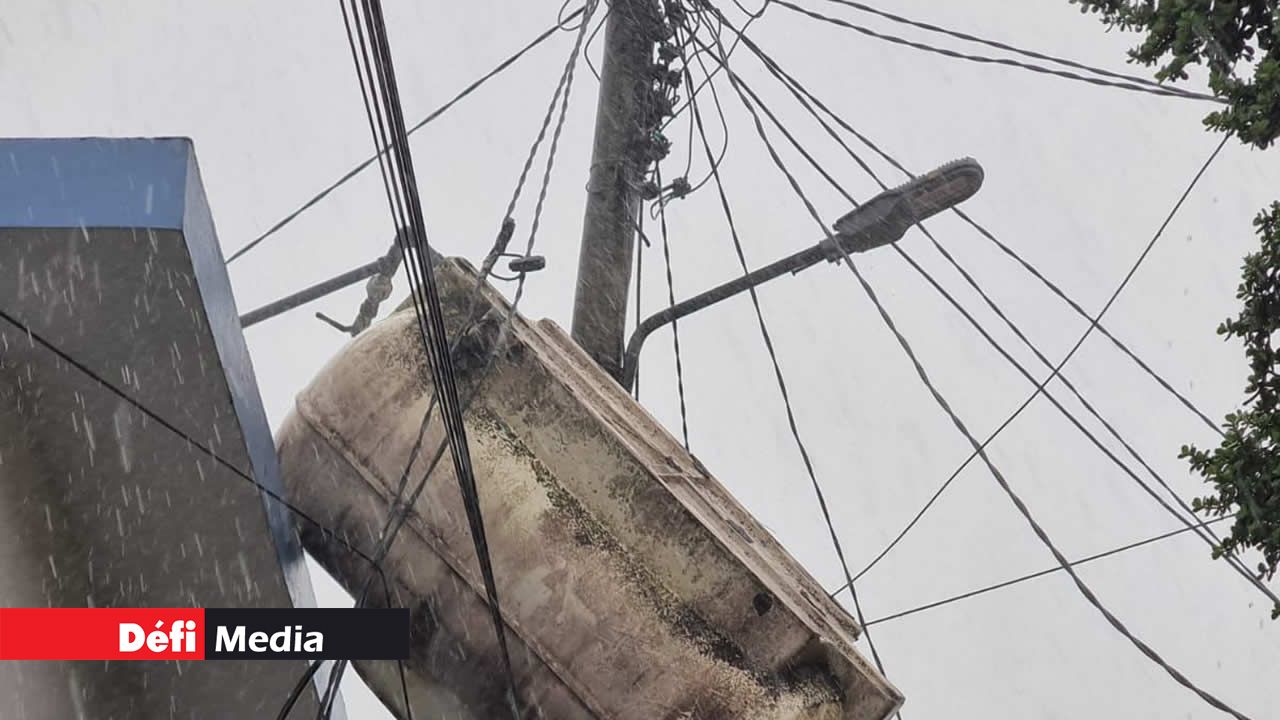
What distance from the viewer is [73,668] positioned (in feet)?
16.0

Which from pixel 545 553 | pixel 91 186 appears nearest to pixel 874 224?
pixel 545 553

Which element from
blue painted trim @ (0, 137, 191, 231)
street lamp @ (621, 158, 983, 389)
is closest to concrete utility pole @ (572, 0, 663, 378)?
street lamp @ (621, 158, 983, 389)

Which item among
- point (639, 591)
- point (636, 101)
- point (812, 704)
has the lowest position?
point (812, 704)

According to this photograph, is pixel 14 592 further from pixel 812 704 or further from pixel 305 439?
pixel 812 704

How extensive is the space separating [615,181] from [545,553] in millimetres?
2769

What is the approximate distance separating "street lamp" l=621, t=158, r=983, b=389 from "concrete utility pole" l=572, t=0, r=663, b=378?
0.20 m

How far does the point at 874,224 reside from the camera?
6992mm

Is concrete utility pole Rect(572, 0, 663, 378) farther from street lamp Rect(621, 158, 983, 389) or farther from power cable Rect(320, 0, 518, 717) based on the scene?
power cable Rect(320, 0, 518, 717)

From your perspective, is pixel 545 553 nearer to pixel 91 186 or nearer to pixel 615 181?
pixel 91 186

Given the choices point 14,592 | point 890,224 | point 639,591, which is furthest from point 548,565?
point 890,224

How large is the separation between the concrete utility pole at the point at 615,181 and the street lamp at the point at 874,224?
0.20m

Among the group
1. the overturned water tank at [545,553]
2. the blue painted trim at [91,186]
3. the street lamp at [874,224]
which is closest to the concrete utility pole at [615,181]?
the street lamp at [874,224]

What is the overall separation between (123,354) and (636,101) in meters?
3.60

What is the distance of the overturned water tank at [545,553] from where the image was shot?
4762 mm
